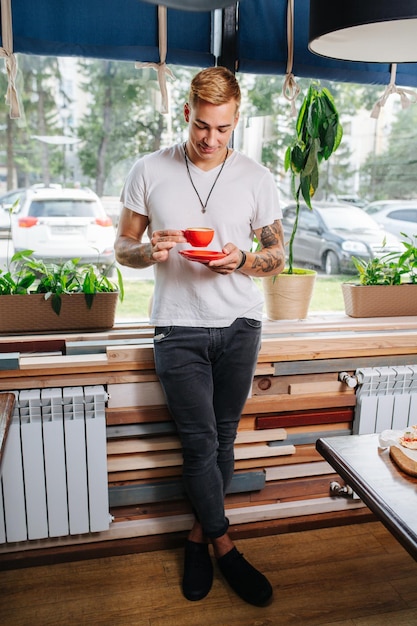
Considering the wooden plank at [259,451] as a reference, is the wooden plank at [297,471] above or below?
below

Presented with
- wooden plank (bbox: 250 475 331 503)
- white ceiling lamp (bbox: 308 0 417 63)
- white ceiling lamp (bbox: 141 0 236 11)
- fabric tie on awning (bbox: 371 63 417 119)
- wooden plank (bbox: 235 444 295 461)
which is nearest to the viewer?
white ceiling lamp (bbox: 308 0 417 63)

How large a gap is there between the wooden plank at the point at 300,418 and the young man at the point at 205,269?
450 millimetres

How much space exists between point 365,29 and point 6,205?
1.82 m

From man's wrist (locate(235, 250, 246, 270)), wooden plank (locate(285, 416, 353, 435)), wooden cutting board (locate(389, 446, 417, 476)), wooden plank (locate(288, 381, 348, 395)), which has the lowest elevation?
wooden plank (locate(285, 416, 353, 435))

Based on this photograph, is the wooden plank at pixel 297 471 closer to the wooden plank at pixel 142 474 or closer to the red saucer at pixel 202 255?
the wooden plank at pixel 142 474

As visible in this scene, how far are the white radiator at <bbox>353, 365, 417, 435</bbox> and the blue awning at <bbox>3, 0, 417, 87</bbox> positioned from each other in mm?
1389

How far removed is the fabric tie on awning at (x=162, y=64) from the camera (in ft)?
7.91

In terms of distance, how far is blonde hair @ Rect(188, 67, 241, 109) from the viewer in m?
1.79

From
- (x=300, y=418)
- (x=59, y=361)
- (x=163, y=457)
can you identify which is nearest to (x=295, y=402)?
(x=300, y=418)

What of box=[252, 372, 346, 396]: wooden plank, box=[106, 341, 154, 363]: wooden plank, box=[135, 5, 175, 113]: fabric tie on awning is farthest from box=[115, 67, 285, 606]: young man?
box=[135, 5, 175, 113]: fabric tie on awning

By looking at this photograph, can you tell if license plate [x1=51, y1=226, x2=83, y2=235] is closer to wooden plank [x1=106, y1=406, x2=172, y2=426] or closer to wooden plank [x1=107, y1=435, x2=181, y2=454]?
wooden plank [x1=106, y1=406, x2=172, y2=426]

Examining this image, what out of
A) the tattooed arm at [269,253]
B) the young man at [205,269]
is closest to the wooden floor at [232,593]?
the young man at [205,269]

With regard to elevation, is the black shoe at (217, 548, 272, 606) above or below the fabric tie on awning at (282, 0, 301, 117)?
below

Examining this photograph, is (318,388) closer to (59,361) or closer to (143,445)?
(143,445)
